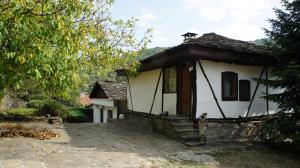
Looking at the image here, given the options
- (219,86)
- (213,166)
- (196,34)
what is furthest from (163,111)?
(213,166)

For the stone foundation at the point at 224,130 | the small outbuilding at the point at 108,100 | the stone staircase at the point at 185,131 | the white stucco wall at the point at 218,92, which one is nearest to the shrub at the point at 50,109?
the small outbuilding at the point at 108,100

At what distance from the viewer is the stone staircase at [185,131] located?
39.4 feet

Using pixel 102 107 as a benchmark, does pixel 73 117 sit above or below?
below

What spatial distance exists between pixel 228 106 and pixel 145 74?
5902mm

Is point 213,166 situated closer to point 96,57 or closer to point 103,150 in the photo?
point 103,150

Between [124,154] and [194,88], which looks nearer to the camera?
[124,154]

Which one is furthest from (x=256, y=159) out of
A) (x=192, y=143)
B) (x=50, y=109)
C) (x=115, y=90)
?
(x=115, y=90)

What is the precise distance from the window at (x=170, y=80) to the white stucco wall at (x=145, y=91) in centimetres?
54

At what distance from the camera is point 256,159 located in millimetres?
10898

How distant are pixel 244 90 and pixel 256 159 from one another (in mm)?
3918

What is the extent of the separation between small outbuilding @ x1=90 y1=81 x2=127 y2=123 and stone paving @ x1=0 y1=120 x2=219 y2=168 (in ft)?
41.5

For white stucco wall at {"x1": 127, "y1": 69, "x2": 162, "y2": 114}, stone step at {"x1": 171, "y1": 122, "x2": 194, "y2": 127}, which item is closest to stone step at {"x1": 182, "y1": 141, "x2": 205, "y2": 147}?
stone step at {"x1": 171, "y1": 122, "x2": 194, "y2": 127}

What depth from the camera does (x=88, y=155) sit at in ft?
31.3

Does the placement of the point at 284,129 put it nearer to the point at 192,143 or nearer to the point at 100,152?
the point at 192,143
